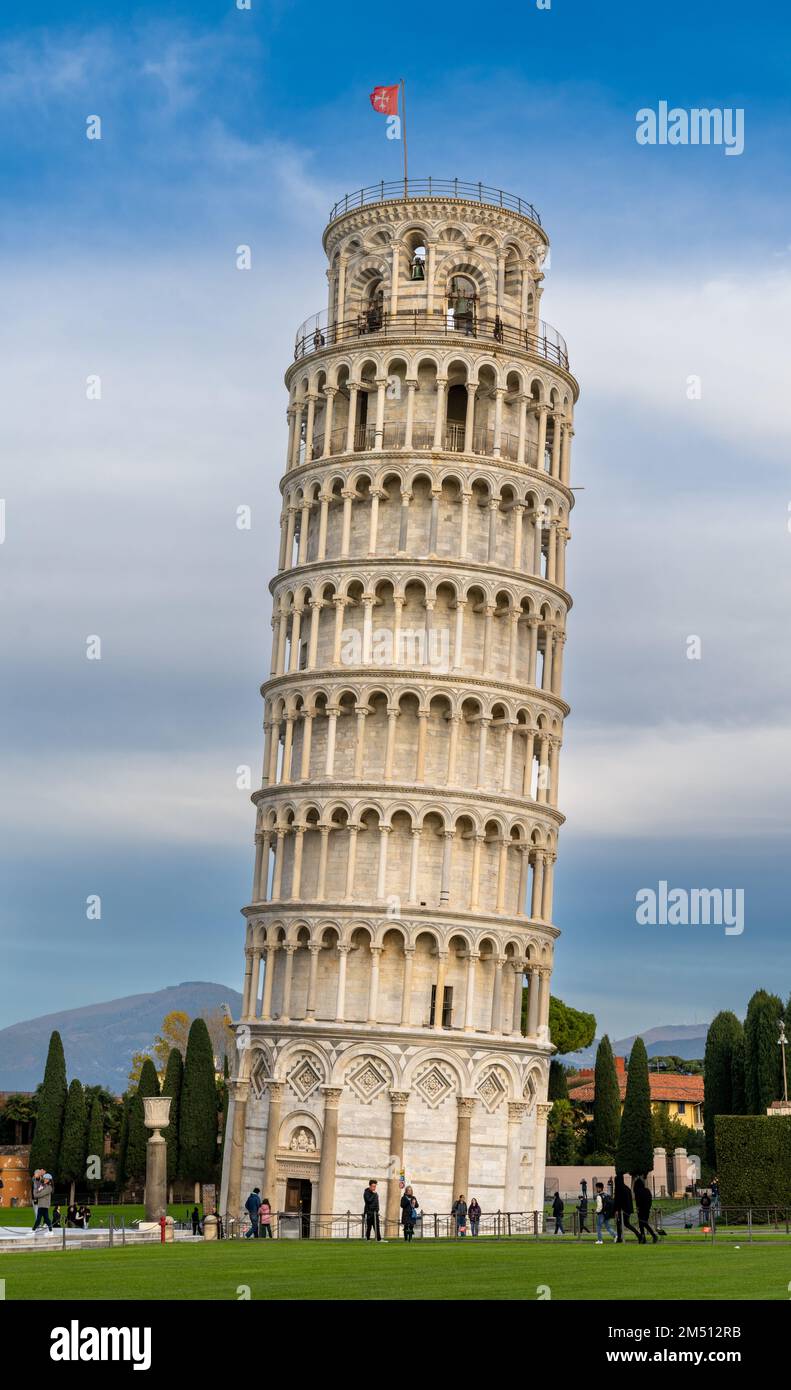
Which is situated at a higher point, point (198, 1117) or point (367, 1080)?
point (367, 1080)

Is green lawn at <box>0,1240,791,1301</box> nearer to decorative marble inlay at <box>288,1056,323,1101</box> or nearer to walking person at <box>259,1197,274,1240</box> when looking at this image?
walking person at <box>259,1197,274,1240</box>

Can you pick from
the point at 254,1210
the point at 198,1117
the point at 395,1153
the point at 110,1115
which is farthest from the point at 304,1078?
the point at 110,1115

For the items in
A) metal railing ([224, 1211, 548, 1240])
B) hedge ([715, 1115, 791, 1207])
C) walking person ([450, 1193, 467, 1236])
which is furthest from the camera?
hedge ([715, 1115, 791, 1207])

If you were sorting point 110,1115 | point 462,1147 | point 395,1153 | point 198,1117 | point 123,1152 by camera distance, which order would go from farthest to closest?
point 110,1115
point 123,1152
point 198,1117
point 462,1147
point 395,1153

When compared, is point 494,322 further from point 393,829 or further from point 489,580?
point 393,829

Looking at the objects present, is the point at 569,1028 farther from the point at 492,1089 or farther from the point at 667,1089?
the point at 492,1089

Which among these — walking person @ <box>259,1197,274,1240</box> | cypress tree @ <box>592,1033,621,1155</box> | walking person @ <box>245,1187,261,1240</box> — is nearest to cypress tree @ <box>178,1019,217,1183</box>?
cypress tree @ <box>592,1033,621,1155</box>
